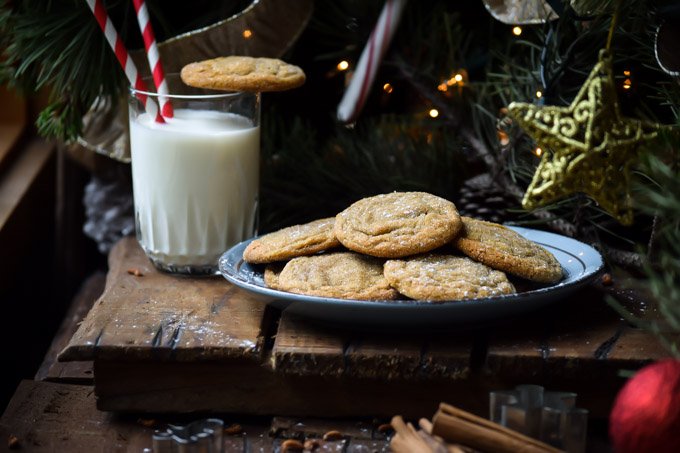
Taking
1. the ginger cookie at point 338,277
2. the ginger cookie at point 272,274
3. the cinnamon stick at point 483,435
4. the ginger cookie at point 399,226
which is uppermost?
the ginger cookie at point 399,226

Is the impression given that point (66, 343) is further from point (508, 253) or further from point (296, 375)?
point (508, 253)

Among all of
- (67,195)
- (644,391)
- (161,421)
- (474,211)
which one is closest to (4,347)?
(67,195)

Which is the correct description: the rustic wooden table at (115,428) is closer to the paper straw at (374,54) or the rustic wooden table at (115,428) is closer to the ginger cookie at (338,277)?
the ginger cookie at (338,277)

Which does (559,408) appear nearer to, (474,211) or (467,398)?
(467,398)

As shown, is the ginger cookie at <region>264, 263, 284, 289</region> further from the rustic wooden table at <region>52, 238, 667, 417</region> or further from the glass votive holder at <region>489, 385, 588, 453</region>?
the glass votive holder at <region>489, 385, 588, 453</region>

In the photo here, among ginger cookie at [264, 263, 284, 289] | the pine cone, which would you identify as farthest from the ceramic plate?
the pine cone

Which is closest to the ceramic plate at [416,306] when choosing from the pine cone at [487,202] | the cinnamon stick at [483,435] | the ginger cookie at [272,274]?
the ginger cookie at [272,274]
